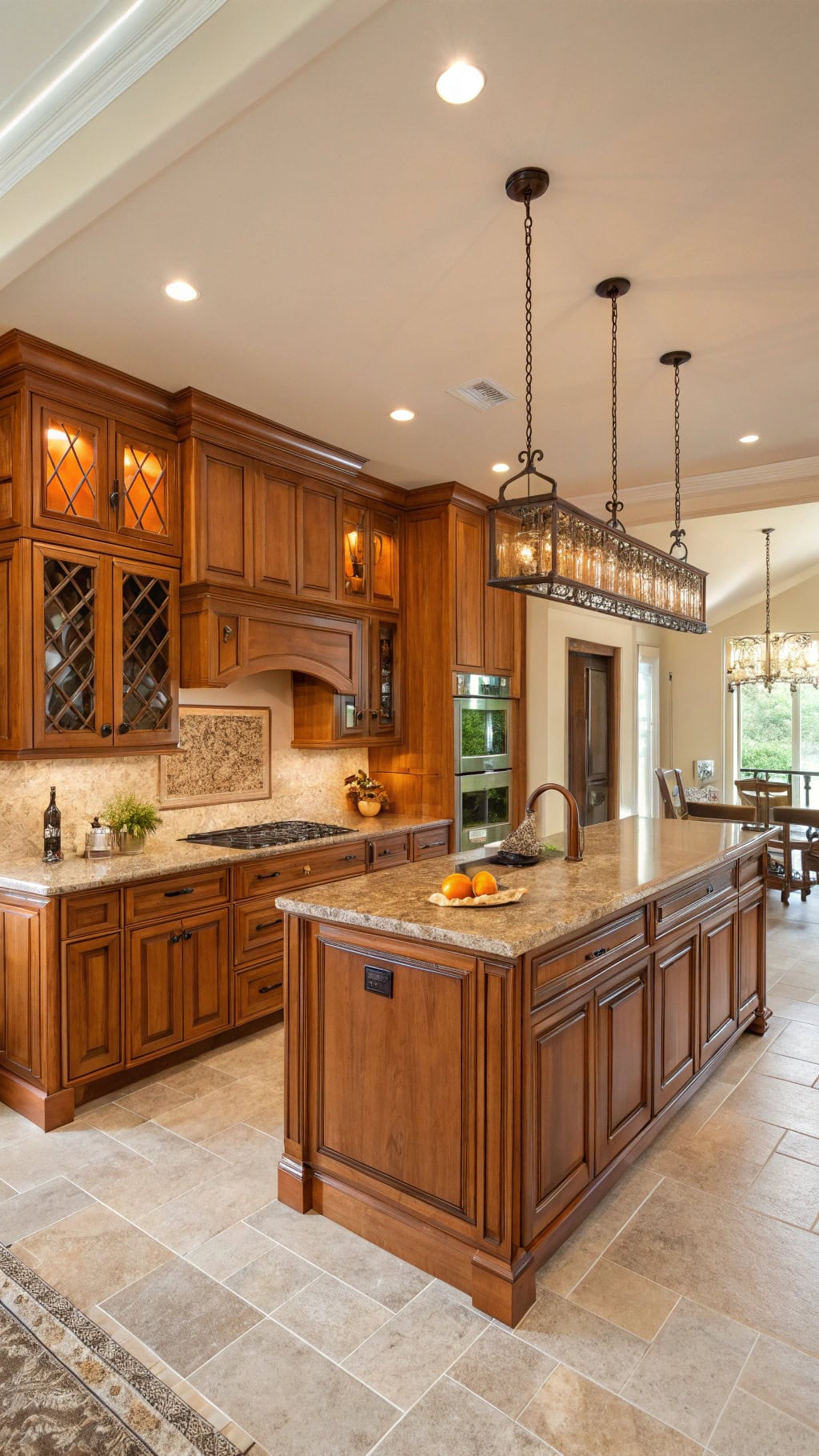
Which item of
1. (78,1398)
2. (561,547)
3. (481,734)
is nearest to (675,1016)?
(561,547)

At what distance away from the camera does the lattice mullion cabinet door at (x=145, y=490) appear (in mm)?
3463

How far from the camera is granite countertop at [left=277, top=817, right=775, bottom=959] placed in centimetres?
201

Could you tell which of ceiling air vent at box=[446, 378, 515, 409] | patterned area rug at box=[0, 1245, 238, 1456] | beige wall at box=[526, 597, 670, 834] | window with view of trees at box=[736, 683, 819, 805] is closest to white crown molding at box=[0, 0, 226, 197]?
ceiling air vent at box=[446, 378, 515, 409]

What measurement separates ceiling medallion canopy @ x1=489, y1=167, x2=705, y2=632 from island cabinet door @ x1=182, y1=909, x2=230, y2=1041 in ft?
6.50

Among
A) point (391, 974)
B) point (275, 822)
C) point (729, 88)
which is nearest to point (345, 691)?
point (275, 822)

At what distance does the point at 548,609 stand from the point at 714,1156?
13.3 ft

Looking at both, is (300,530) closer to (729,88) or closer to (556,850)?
(556,850)

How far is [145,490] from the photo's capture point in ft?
11.8

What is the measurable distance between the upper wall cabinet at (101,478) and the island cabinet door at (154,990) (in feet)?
5.53

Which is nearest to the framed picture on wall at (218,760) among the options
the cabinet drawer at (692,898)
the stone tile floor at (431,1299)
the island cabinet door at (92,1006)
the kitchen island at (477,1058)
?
the island cabinet door at (92,1006)

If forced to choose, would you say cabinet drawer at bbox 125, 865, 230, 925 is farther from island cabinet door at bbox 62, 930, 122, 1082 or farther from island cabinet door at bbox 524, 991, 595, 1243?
island cabinet door at bbox 524, 991, 595, 1243

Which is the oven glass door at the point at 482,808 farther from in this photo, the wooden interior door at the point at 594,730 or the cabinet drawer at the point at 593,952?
the cabinet drawer at the point at 593,952

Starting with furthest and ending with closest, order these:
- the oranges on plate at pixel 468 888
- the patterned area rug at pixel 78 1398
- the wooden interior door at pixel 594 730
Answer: the wooden interior door at pixel 594 730 → the oranges on plate at pixel 468 888 → the patterned area rug at pixel 78 1398

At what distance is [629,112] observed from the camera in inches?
75.7
